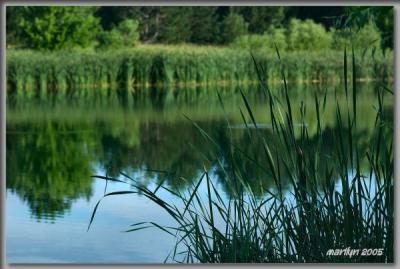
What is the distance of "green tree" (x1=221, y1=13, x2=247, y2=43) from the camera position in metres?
11.9

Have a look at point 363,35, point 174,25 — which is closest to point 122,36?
point 174,25

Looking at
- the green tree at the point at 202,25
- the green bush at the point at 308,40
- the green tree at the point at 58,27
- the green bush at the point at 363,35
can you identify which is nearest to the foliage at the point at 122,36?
the green tree at the point at 58,27

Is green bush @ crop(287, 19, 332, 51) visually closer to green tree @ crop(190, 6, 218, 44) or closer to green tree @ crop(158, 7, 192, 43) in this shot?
green tree @ crop(190, 6, 218, 44)

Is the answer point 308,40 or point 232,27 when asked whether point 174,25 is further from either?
point 308,40

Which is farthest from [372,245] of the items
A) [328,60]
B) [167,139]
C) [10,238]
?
[328,60]

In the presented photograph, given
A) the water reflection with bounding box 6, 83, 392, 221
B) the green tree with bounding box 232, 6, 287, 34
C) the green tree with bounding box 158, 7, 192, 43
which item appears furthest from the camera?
the green tree with bounding box 232, 6, 287, 34

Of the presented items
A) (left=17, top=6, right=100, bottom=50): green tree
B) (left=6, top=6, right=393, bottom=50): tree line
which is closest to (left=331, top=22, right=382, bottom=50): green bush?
(left=6, top=6, right=393, bottom=50): tree line

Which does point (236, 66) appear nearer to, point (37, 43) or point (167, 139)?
point (37, 43)

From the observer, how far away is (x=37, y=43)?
20.3 meters

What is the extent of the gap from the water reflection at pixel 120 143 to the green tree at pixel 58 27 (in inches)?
52.0

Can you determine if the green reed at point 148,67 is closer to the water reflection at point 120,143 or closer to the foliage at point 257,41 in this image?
the water reflection at point 120,143

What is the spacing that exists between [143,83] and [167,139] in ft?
35.1

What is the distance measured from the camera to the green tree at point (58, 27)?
1822cm

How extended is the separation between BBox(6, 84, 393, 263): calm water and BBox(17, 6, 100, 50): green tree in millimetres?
1276
